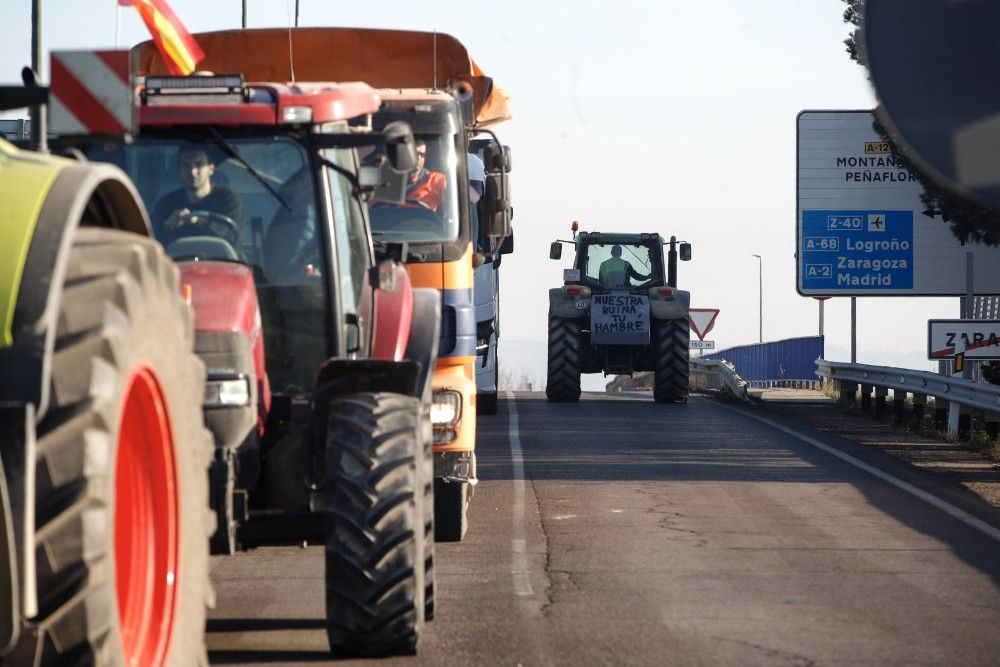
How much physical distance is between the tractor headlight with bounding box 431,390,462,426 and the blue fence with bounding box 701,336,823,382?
35582mm

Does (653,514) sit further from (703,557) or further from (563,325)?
(563,325)

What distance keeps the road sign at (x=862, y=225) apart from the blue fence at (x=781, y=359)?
15.5 m

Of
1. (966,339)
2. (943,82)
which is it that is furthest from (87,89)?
(966,339)

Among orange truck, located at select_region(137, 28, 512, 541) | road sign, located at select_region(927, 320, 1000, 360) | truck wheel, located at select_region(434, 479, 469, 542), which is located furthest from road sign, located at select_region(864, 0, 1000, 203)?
road sign, located at select_region(927, 320, 1000, 360)

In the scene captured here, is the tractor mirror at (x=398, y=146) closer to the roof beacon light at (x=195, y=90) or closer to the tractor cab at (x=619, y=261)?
the roof beacon light at (x=195, y=90)

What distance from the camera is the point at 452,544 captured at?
37.7 feet

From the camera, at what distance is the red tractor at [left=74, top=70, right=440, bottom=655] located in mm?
6996

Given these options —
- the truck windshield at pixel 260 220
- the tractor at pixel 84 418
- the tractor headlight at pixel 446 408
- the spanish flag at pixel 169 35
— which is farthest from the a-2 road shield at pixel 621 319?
the tractor at pixel 84 418

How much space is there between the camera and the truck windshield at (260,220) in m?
7.65

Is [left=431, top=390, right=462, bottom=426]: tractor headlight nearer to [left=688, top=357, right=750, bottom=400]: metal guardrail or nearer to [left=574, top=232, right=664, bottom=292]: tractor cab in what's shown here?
[left=574, top=232, right=664, bottom=292]: tractor cab

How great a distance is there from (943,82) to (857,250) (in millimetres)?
26751

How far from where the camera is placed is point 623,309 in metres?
29.6

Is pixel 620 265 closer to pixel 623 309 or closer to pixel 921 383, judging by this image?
pixel 623 309

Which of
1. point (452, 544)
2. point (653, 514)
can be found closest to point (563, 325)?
point (653, 514)
